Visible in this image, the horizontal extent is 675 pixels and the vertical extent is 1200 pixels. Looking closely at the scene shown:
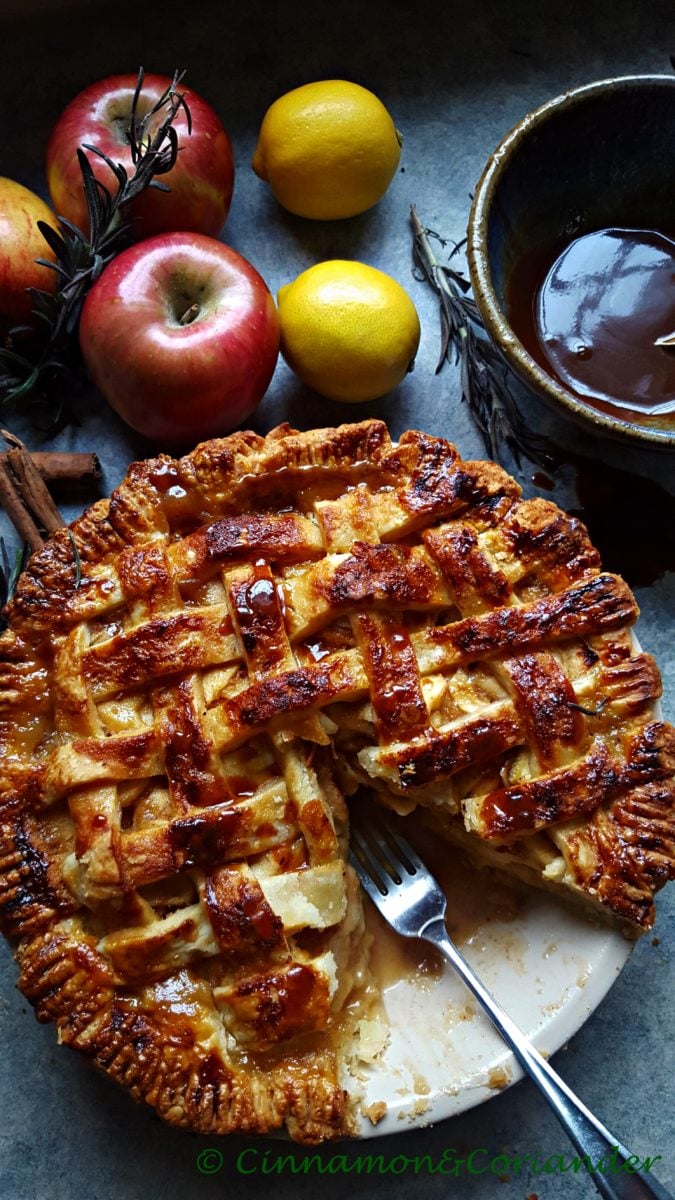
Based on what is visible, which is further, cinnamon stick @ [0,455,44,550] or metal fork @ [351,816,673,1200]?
cinnamon stick @ [0,455,44,550]

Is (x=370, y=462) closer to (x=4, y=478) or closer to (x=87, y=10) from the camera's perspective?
(x=4, y=478)

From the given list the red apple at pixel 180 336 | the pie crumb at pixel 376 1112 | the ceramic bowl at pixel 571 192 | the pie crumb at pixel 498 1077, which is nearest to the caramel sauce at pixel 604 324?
the ceramic bowl at pixel 571 192

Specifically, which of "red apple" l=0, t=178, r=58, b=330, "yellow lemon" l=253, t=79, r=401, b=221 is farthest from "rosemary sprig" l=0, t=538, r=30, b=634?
"yellow lemon" l=253, t=79, r=401, b=221

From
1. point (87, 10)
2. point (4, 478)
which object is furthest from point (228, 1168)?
point (87, 10)

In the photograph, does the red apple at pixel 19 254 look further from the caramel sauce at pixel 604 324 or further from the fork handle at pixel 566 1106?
the fork handle at pixel 566 1106

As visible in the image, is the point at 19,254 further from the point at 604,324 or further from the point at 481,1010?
the point at 481,1010

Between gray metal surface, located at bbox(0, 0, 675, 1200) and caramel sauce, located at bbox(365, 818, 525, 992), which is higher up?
gray metal surface, located at bbox(0, 0, 675, 1200)

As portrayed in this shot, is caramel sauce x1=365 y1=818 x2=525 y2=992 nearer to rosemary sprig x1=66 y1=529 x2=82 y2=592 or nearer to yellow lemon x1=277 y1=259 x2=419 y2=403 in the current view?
rosemary sprig x1=66 y1=529 x2=82 y2=592

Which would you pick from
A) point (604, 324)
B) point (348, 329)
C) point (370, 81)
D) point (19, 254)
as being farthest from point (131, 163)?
point (604, 324)
